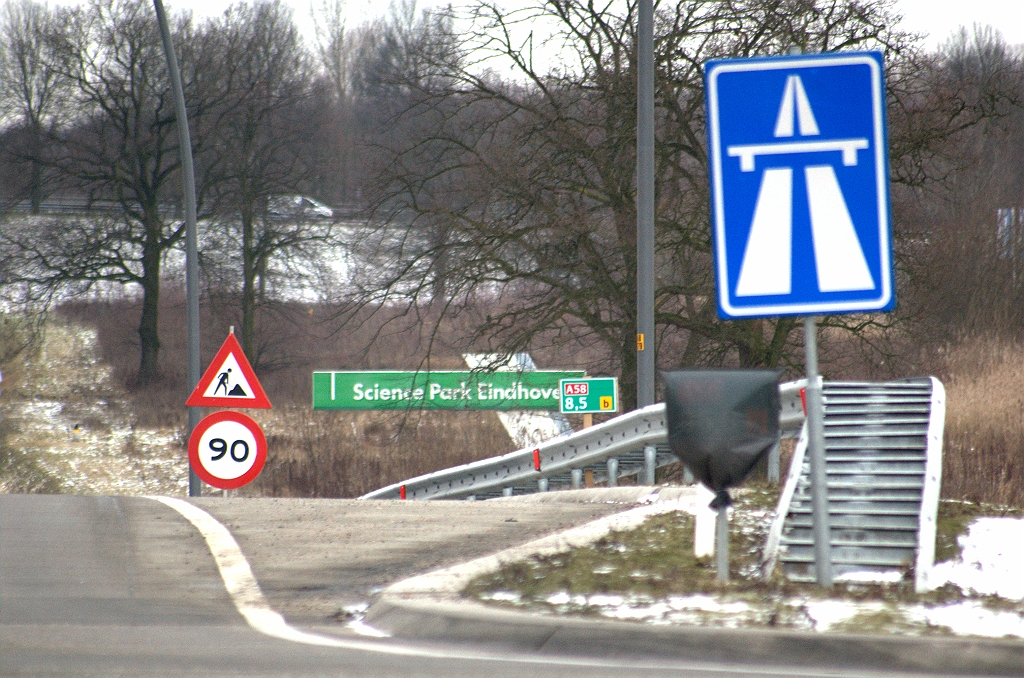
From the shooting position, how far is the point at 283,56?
144 ft

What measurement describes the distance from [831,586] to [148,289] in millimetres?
38371

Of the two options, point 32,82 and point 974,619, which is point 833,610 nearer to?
point 974,619

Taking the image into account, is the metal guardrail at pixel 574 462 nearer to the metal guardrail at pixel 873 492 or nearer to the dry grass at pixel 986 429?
the dry grass at pixel 986 429

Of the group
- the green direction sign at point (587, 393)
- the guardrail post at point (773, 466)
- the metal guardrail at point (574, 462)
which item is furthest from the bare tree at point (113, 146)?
the guardrail post at point (773, 466)

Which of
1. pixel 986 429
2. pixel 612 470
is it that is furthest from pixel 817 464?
pixel 986 429

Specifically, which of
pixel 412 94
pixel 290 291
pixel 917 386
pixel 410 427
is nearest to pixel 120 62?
pixel 290 291

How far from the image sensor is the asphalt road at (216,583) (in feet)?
17.0

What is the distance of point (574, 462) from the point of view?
60.3 feet

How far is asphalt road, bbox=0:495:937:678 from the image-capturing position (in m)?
5.19

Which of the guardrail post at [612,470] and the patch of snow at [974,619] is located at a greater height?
the patch of snow at [974,619]

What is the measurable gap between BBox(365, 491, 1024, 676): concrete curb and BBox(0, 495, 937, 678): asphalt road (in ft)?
0.33

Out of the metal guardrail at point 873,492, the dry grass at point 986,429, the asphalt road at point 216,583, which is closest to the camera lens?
the asphalt road at point 216,583

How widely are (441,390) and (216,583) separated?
18.7m

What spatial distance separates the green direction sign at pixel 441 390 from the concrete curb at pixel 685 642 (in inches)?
689
